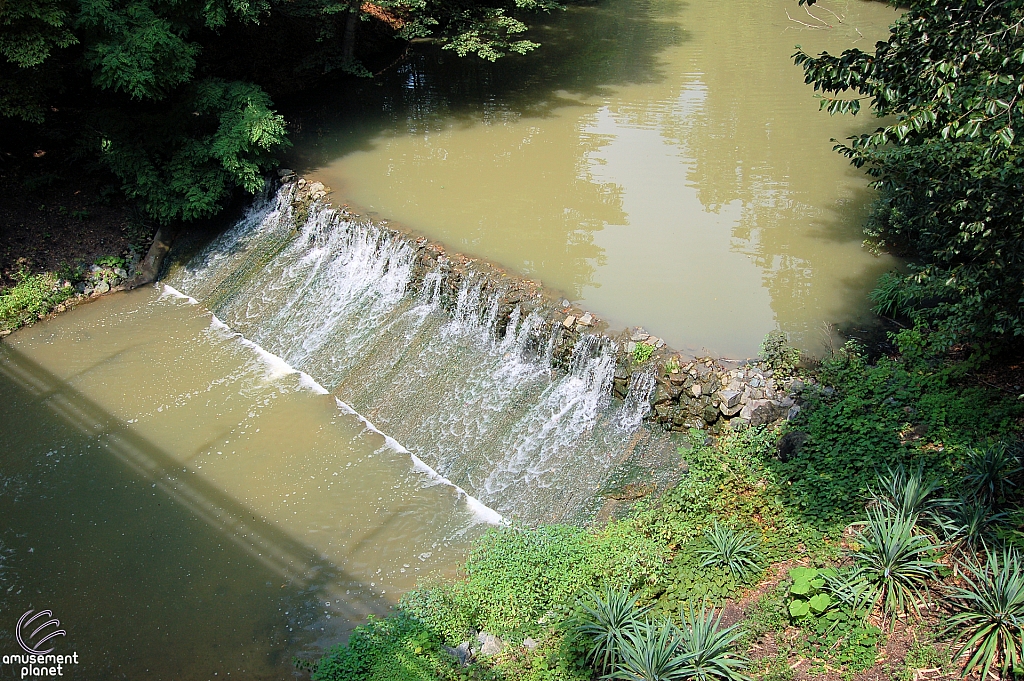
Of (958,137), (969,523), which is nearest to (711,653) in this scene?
(969,523)

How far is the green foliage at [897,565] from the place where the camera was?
547cm

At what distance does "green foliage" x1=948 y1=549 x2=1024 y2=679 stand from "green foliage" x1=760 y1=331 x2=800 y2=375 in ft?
10.1

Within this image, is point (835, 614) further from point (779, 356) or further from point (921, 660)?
point (779, 356)

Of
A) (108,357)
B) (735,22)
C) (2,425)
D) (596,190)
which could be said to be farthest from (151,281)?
(735,22)

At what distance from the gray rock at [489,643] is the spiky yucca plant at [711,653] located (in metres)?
1.57

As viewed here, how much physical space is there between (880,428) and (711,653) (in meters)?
2.95

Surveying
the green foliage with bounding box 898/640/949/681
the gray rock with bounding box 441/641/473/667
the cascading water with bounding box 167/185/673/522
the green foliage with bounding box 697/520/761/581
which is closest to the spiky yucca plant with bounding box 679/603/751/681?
the green foliage with bounding box 697/520/761/581

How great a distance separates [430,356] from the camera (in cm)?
979

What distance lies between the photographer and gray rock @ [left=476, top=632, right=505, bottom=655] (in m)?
6.19

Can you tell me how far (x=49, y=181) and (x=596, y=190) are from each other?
8.98m

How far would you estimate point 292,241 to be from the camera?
39.8 ft

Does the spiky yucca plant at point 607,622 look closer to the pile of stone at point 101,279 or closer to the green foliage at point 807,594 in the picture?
the green foliage at point 807,594

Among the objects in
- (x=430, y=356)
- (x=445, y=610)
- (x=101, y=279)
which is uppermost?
(x=430, y=356)

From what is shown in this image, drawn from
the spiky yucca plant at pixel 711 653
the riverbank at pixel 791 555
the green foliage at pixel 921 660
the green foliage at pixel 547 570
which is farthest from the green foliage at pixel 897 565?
the green foliage at pixel 547 570
